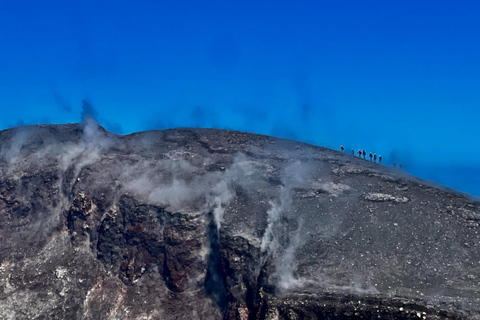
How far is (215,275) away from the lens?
3259 cm

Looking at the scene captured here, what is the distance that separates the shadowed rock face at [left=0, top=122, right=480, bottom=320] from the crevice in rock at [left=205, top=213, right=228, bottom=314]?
0.10 metres

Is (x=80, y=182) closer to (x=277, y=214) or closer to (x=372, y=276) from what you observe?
(x=277, y=214)

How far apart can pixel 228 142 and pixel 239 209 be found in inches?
480

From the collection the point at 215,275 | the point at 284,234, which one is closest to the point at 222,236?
the point at 215,275

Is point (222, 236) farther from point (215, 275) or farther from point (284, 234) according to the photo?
point (284, 234)

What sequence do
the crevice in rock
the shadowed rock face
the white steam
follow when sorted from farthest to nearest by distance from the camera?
the crevice in rock
the white steam
the shadowed rock face

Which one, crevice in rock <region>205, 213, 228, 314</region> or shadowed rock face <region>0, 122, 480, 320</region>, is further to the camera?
crevice in rock <region>205, 213, 228, 314</region>

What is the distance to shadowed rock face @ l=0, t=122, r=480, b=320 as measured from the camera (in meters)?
27.1

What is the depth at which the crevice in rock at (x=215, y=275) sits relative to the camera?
31.3 metres

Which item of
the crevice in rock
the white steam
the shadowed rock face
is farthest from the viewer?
the crevice in rock

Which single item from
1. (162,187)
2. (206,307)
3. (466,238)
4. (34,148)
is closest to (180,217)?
(162,187)

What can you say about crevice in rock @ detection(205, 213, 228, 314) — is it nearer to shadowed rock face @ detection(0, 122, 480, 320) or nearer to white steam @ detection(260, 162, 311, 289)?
shadowed rock face @ detection(0, 122, 480, 320)

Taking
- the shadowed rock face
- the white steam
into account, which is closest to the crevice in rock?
the shadowed rock face

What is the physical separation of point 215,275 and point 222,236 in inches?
127
